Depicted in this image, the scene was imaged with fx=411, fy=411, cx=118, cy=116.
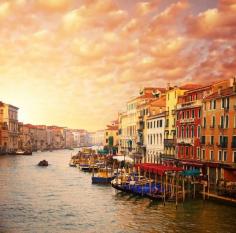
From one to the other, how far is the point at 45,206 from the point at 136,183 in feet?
34.0

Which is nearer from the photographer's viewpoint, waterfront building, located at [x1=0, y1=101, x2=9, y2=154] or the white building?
the white building

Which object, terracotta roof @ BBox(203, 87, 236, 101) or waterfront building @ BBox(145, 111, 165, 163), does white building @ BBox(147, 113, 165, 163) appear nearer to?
waterfront building @ BBox(145, 111, 165, 163)

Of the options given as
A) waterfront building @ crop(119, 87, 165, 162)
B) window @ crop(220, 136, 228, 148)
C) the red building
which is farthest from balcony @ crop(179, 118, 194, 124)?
waterfront building @ crop(119, 87, 165, 162)

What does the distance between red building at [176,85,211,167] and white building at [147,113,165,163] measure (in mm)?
6404

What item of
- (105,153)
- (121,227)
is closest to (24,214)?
(121,227)

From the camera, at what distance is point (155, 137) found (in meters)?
60.4

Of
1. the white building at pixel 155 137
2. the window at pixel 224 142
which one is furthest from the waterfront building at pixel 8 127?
the window at pixel 224 142

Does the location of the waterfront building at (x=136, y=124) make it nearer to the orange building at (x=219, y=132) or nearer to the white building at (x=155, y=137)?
the white building at (x=155, y=137)

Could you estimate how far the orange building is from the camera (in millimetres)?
39188

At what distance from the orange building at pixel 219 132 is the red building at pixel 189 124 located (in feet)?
3.85

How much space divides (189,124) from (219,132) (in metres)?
6.52

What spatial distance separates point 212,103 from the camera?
140ft

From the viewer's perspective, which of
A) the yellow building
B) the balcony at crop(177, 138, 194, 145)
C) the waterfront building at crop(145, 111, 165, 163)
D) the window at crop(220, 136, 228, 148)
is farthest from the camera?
the yellow building

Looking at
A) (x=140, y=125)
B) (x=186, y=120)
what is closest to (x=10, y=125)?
(x=140, y=125)
